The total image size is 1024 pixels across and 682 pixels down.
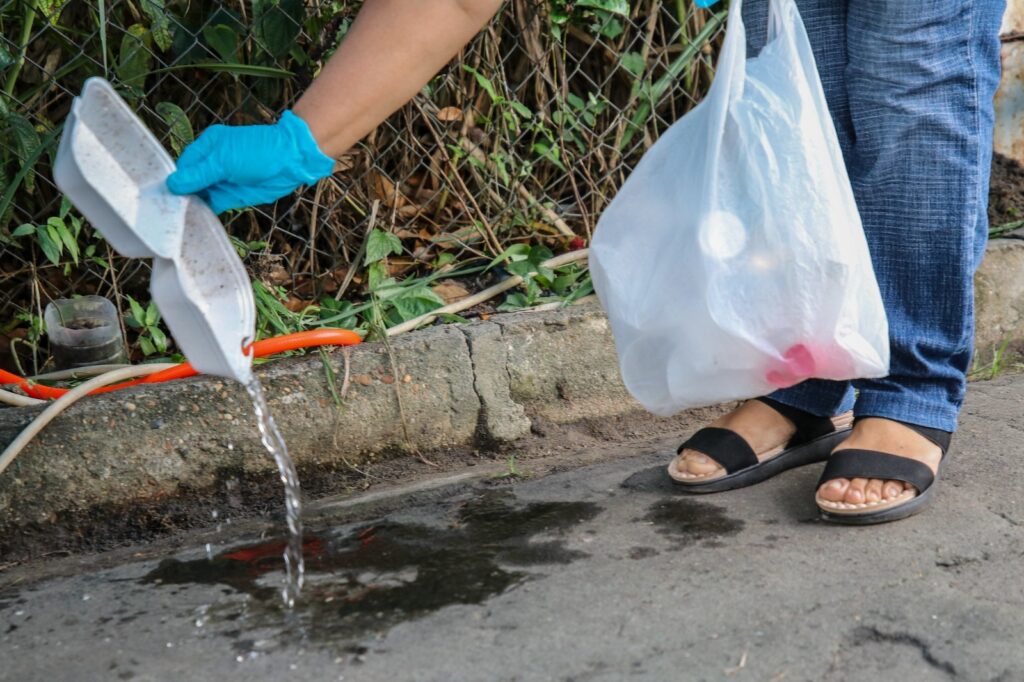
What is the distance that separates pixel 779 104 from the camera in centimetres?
182

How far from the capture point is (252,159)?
1.65 meters

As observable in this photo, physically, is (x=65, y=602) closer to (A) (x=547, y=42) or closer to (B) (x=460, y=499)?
(B) (x=460, y=499)

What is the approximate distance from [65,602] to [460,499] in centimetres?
73

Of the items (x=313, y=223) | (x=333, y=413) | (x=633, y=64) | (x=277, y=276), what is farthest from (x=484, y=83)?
(x=333, y=413)

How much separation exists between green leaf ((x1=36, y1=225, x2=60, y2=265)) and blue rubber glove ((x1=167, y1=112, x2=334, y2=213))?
0.86 m

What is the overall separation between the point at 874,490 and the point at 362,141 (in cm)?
152

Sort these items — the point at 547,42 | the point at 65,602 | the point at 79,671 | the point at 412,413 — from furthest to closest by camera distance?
the point at 547,42 → the point at 412,413 → the point at 65,602 → the point at 79,671

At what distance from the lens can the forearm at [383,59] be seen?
5.34 ft

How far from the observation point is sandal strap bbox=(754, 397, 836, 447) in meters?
2.17

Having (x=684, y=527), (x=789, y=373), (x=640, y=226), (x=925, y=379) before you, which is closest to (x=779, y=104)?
(x=640, y=226)

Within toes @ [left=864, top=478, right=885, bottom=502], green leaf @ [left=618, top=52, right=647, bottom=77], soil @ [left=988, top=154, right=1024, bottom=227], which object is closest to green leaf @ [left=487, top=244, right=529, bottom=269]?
green leaf @ [left=618, top=52, right=647, bottom=77]

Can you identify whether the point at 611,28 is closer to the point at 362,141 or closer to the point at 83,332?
the point at 362,141

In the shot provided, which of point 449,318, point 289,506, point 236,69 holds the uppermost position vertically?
point 236,69

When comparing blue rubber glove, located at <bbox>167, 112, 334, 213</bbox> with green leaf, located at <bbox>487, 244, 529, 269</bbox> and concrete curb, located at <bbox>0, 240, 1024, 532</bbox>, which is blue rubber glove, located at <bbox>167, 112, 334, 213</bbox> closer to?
concrete curb, located at <bbox>0, 240, 1024, 532</bbox>
